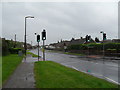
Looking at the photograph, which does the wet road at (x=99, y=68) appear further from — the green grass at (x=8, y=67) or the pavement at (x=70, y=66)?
the green grass at (x=8, y=67)

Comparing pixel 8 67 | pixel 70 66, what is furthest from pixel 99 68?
pixel 8 67

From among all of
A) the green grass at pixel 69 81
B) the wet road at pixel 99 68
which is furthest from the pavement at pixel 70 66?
the green grass at pixel 69 81

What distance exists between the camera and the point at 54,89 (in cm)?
527

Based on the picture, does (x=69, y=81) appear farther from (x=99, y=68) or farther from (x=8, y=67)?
(x=8, y=67)

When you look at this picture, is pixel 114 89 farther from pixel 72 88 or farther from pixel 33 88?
pixel 33 88

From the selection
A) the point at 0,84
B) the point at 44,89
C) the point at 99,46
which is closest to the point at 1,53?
the point at 0,84

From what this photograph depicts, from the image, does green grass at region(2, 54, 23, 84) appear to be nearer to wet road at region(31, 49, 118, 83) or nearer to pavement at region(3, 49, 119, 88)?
pavement at region(3, 49, 119, 88)

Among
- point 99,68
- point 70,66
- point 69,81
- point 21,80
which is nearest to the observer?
point 69,81

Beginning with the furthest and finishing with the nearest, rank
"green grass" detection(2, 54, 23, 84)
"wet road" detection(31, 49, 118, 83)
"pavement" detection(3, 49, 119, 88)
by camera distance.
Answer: "wet road" detection(31, 49, 118, 83)
"green grass" detection(2, 54, 23, 84)
"pavement" detection(3, 49, 119, 88)

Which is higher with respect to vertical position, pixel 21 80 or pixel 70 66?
pixel 21 80

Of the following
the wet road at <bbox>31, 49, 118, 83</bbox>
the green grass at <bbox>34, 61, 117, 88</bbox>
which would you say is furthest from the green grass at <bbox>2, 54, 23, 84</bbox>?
the wet road at <bbox>31, 49, 118, 83</bbox>

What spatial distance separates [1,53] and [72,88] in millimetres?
21640

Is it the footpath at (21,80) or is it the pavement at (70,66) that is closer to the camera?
the footpath at (21,80)

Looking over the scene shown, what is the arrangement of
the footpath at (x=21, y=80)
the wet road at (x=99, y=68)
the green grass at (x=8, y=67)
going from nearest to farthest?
the footpath at (x=21, y=80)
the green grass at (x=8, y=67)
the wet road at (x=99, y=68)
